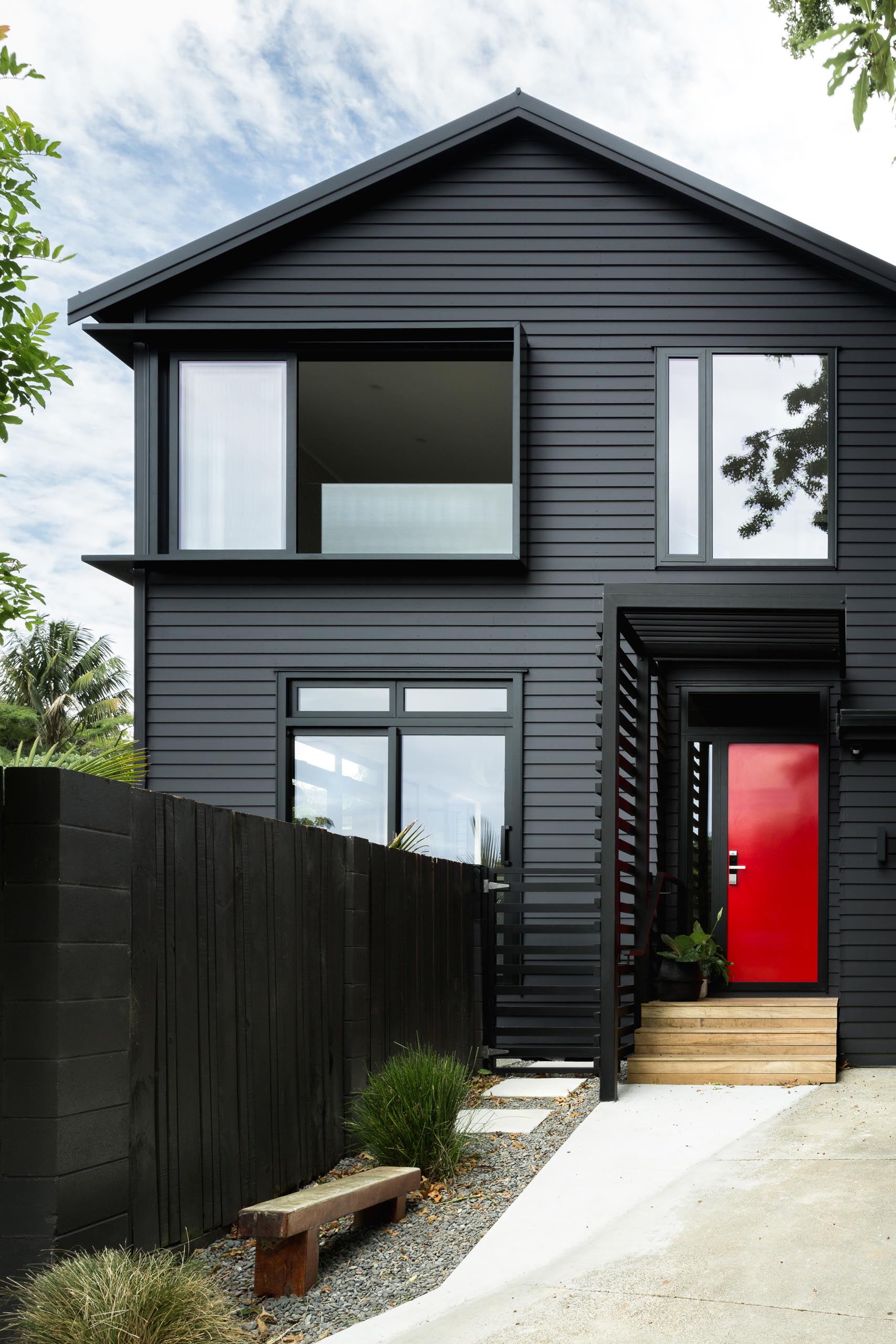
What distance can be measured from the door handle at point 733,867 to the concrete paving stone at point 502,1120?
295 centimetres

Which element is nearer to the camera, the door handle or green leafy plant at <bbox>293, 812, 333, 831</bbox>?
green leafy plant at <bbox>293, 812, 333, 831</bbox>

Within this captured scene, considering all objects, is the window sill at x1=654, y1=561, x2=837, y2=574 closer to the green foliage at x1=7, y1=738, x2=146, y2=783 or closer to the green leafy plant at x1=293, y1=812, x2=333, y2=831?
the green leafy plant at x1=293, y1=812, x2=333, y2=831

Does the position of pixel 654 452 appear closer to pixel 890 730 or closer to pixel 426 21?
pixel 890 730

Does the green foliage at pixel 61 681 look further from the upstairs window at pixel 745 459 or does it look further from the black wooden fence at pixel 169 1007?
the black wooden fence at pixel 169 1007

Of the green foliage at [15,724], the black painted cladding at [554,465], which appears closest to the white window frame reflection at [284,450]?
the black painted cladding at [554,465]

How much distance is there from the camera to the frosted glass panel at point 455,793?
9148mm

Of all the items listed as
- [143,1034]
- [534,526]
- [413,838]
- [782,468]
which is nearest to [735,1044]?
[413,838]

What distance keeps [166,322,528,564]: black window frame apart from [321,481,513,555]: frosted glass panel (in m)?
0.08

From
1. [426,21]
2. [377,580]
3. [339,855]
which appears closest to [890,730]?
[377,580]

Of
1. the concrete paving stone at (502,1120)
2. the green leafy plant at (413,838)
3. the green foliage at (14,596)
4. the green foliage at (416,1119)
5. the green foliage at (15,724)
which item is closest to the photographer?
the green foliage at (14,596)

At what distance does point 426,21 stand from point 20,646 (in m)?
20.7

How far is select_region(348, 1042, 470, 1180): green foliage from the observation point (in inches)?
200

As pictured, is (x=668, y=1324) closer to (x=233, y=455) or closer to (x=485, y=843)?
(x=485, y=843)

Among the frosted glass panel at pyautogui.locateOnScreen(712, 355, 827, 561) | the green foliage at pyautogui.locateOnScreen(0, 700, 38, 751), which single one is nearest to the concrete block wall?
the frosted glass panel at pyautogui.locateOnScreen(712, 355, 827, 561)
